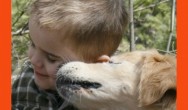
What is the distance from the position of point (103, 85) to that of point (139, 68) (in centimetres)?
19

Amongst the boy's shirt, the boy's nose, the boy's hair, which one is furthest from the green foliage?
the boy's nose

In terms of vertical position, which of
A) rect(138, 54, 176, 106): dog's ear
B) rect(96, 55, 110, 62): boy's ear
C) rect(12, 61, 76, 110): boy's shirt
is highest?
rect(96, 55, 110, 62): boy's ear

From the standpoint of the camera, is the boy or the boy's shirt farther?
the boy's shirt

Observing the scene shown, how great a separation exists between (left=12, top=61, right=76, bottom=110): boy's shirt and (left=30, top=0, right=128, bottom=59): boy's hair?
0.28 meters

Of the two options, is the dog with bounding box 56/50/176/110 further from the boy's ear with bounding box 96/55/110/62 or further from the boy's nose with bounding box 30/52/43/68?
the boy's nose with bounding box 30/52/43/68

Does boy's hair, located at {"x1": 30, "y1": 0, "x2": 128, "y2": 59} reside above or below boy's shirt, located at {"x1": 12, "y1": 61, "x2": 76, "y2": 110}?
above

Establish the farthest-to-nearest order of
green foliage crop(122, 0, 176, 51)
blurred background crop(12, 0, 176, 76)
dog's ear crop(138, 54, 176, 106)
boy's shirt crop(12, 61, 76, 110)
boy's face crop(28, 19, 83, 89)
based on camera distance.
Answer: green foliage crop(122, 0, 176, 51) < blurred background crop(12, 0, 176, 76) < boy's shirt crop(12, 61, 76, 110) < boy's face crop(28, 19, 83, 89) < dog's ear crop(138, 54, 176, 106)

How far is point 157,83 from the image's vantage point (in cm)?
222

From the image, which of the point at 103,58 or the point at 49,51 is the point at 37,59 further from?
the point at 103,58

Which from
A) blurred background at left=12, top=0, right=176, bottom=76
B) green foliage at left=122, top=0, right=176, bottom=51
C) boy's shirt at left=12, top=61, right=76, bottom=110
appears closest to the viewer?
boy's shirt at left=12, top=61, right=76, bottom=110

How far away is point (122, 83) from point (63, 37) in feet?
1.18

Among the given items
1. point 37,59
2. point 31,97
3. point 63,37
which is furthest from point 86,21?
point 31,97

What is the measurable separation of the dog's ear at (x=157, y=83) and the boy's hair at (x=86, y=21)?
0.93ft

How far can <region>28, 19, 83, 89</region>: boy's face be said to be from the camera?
2414 millimetres
